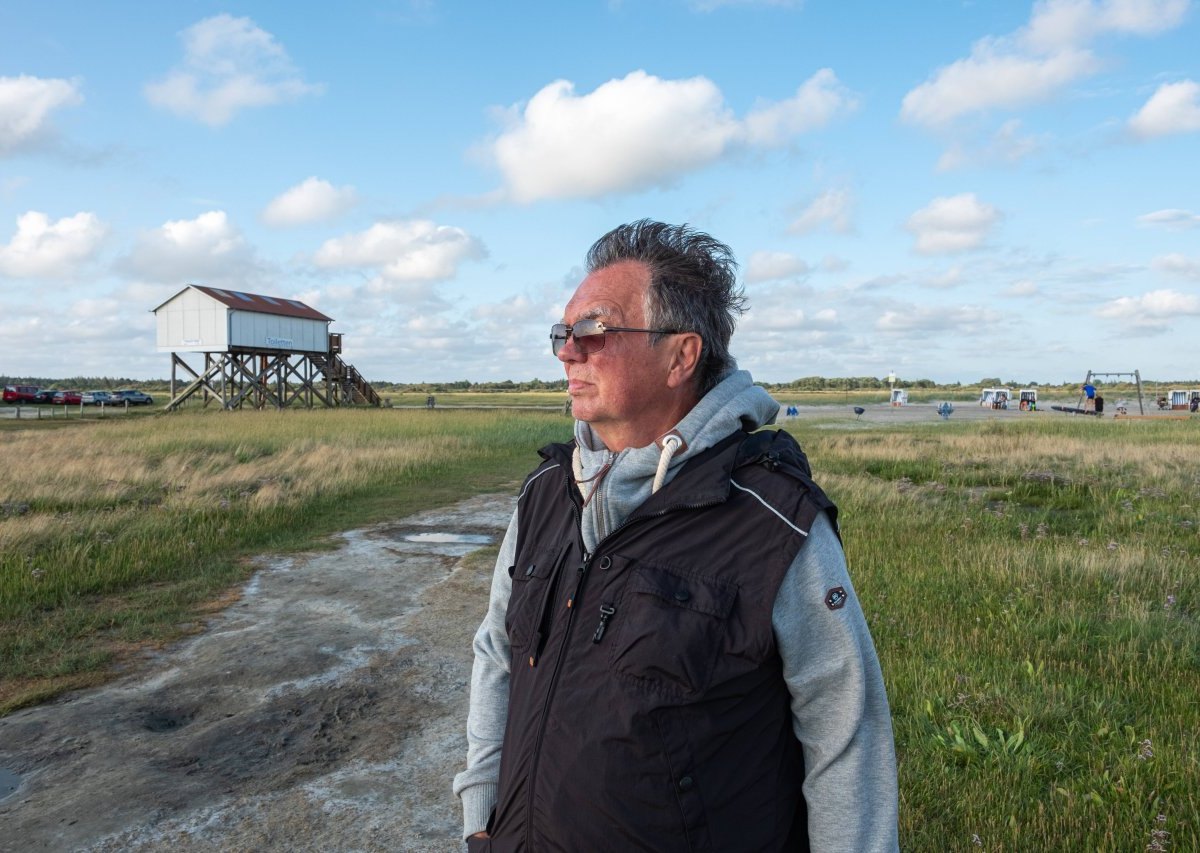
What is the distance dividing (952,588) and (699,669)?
6.24 m

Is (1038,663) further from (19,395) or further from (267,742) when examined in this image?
(19,395)

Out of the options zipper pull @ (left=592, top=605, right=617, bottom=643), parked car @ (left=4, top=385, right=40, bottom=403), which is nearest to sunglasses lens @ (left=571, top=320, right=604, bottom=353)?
zipper pull @ (left=592, top=605, right=617, bottom=643)

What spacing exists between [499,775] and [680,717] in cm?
63

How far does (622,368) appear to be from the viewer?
6.77 feet

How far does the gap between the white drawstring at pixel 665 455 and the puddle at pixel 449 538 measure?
8.77 m

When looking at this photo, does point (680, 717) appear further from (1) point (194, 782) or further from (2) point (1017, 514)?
(2) point (1017, 514)

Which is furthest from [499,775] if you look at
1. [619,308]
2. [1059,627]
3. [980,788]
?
[1059,627]

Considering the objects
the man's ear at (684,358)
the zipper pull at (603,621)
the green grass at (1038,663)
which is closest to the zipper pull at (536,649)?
the zipper pull at (603,621)

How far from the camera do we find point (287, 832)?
3627 mm

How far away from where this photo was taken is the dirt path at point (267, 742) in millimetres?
3668

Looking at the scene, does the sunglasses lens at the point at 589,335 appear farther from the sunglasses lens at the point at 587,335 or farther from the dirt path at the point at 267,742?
the dirt path at the point at 267,742

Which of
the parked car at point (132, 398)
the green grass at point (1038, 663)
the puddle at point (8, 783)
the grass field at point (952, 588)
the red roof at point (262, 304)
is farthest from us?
the parked car at point (132, 398)

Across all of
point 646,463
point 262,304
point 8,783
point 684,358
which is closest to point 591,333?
point 684,358

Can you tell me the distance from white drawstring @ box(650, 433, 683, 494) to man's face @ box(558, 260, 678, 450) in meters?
0.22
